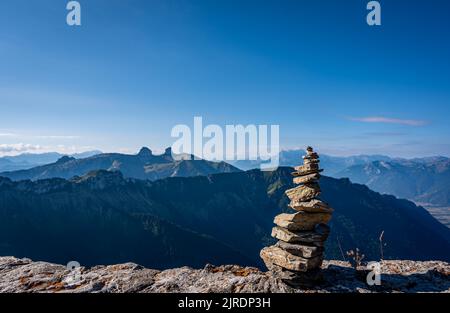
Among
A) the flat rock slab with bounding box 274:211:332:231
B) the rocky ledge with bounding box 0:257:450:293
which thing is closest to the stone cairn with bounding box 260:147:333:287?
the flat rock slab with bounding box 274:211:332:231

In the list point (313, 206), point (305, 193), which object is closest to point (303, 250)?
point (313, 206)

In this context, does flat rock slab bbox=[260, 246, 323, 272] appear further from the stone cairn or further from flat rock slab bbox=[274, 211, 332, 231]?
flat rock slab bbox=[274, 211, 332, 231]

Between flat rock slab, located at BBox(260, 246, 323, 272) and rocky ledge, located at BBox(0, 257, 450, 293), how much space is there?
81 cm

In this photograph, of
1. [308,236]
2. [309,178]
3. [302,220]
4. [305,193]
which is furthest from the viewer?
[309,178]

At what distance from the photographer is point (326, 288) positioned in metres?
14.7

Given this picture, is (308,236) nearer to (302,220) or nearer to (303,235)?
(303,235)

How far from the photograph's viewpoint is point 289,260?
15.2m

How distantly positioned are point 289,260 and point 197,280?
4690 mm

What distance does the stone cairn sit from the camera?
15.0m

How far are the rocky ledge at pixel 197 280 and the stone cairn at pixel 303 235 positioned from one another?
60 cm

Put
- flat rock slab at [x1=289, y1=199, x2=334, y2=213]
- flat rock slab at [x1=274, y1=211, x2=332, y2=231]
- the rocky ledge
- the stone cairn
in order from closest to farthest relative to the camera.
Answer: the rocky ledge, the stone cairn, flat rock slab at [x1=289, y1=199, x2=334, y2=213], flat rock slab at [x1=274, y1=211, x2=332, y2=231]
